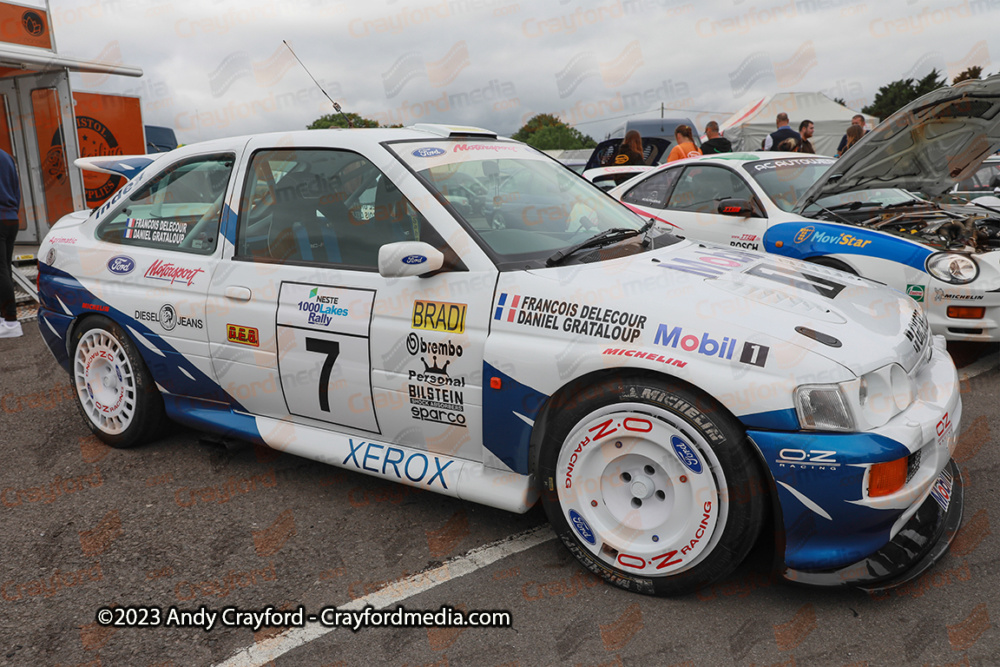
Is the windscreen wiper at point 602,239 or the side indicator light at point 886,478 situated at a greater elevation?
the windscreen wiper at point 602,239

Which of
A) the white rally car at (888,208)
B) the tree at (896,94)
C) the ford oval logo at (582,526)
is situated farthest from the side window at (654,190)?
the tree at (896,94)

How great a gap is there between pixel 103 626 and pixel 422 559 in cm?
106

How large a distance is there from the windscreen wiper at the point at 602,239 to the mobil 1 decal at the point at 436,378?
479mm

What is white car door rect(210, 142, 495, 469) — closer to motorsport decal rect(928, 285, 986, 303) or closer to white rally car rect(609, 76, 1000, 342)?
white rally car rect(609, 76, 1000, 342)

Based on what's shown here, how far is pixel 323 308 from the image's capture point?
293 cm

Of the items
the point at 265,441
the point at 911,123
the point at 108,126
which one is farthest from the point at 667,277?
the point at 108,126

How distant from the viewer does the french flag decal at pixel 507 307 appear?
2.55 m

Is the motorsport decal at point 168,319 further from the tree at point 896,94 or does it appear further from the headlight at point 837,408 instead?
the tree at point 896,94

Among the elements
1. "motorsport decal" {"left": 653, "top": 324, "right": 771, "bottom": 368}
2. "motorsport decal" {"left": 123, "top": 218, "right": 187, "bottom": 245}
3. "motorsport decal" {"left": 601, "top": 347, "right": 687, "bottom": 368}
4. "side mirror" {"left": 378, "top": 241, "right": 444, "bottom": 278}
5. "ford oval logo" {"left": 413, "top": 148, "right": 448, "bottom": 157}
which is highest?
"ford oval logo" {"left": 413, "top": 148, "right": 448, "bottom": 157}

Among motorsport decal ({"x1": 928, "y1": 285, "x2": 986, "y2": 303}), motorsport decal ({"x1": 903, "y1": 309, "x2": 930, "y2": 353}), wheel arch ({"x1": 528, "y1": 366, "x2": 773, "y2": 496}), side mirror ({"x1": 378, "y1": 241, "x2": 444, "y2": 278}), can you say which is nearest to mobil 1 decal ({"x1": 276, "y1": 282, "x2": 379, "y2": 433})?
side mirror ({"x1": 378, "y1": 241, "x2": 444, "y2": 278})

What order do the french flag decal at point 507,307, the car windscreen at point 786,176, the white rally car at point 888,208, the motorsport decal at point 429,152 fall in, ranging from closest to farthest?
the french flag decal at point 507,307 → the motorsport decal at point 429,152 → the white rally car at point 888,208 → the car windscreen at point 786,176

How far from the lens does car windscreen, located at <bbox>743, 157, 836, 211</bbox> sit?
5574 mm

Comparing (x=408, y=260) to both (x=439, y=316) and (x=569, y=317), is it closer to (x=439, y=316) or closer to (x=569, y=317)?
(x=439, y=316)

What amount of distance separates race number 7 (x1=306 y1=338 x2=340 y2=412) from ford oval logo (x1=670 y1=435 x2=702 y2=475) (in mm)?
1372
